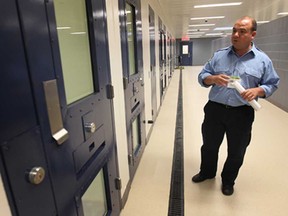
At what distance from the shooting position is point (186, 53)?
2244cm

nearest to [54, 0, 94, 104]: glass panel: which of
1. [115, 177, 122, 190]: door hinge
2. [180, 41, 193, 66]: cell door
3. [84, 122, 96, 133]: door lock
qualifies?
[84, 122, 96, 133]: door lock

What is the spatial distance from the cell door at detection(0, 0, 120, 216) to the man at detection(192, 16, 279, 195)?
1022 mm

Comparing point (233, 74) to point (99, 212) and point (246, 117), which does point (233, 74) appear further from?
point (99, 212)

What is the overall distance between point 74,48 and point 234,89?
1.31 metres

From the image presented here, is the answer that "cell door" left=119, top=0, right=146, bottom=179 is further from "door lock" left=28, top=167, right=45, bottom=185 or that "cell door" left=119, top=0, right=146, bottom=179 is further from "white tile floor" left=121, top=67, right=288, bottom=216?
"door lock" left=28, top=167, right=45, bottom=185

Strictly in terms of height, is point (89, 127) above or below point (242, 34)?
below

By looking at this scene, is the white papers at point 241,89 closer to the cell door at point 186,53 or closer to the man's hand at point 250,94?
the man's hand at point 250,94

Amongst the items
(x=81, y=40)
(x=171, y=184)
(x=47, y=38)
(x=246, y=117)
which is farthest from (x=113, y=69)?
(x=171, y=184)

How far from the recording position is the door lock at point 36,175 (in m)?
0.78

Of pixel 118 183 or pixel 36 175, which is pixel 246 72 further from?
pixel 36 175

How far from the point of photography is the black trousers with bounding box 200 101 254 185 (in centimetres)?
188

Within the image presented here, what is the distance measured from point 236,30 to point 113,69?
3.45 ft

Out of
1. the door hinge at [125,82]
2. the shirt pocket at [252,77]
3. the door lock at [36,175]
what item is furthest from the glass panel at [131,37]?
the door lock at [36,175]

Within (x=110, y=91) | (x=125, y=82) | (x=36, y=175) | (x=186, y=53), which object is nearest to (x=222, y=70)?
(x=125, y=82)
